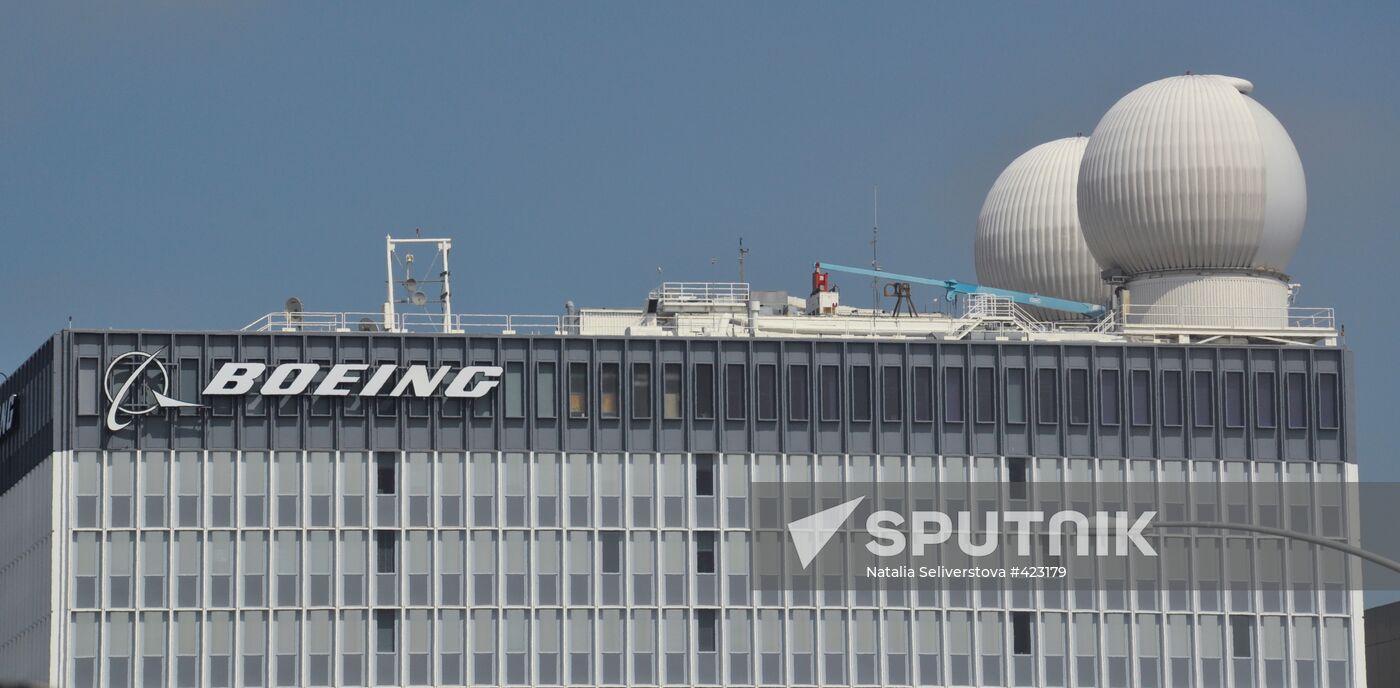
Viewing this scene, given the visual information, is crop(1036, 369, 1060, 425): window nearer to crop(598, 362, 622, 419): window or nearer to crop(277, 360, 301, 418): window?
crop(598, 362, 622, 419): window

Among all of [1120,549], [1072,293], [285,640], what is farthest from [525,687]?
[1072,293]

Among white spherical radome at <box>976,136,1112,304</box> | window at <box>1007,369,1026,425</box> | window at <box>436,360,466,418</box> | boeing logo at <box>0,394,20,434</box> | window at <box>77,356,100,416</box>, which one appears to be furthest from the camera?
white spherical radome at <box>976,136,1112,304</box>

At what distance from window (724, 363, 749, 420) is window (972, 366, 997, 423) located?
29.8 feet

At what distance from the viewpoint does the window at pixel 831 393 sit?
350 feet

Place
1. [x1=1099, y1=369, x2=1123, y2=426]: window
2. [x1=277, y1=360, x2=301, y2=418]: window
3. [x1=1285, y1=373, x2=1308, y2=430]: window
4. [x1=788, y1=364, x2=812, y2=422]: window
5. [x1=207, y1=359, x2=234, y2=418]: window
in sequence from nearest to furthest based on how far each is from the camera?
[x1=207, y1=359, x2=234, y2=418]: window, [x1=277, y1=360, x2=301, y2=418]: window, [x1=788, y1=364, x2=812, y2=422]: window, [x1=1099, y1=369, x2=1123, y2=426]: window, [x1=1285, y1=373, x2=1308, y2=430]: window

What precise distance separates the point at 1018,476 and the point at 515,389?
19.9m

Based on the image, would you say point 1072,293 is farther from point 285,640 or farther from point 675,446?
point 285,640

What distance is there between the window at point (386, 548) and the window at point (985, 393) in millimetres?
23166

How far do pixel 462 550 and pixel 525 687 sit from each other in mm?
5714

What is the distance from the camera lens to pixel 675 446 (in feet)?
347

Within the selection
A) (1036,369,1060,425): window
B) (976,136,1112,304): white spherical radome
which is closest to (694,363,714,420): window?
(1036,369,1060,425): window

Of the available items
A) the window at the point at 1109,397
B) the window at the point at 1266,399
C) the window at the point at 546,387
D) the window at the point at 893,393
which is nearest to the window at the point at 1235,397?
the window at the point at 1266,399

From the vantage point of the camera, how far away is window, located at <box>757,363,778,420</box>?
106562mm

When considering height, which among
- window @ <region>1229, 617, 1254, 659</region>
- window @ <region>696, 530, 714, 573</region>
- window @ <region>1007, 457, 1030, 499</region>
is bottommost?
window @ <region>1229, 617, 1254, 659</region>
